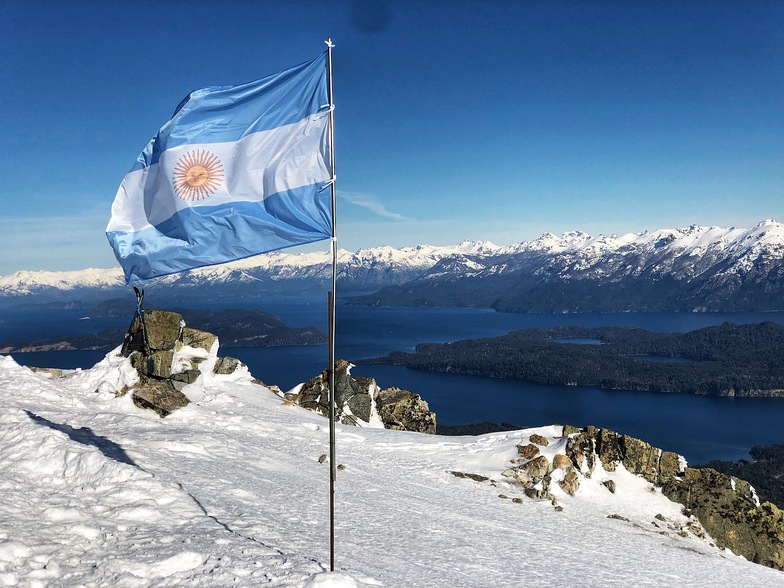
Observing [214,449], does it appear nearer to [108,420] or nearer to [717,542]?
[108,420]

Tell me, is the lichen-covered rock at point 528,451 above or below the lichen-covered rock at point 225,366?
below

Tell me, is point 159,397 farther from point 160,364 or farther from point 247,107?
point 247,107

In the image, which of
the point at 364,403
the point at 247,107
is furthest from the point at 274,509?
the point at 364,403

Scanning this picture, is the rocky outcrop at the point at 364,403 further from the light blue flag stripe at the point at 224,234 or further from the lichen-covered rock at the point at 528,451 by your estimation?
the light blue flag stripe at the point at 224,234

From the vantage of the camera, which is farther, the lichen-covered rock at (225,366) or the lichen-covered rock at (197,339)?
the lichen-covered rock at (225,366)

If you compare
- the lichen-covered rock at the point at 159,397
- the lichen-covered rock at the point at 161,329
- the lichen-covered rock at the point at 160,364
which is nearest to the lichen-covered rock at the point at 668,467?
the lichen-covered rock at the point at 159,397

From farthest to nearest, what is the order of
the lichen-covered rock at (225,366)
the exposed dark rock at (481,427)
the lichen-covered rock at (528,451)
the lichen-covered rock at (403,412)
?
the exposed dark rock at (481,427)
the lichen-covered rock at (403,412)
the lichen-covered rock at (225,366)
the lichen-covered rock at (528,451)

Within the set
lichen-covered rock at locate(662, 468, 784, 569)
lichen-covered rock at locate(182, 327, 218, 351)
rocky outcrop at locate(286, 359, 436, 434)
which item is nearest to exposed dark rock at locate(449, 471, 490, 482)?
lichen-covered rock at locate(662, 468, 784, 569)
